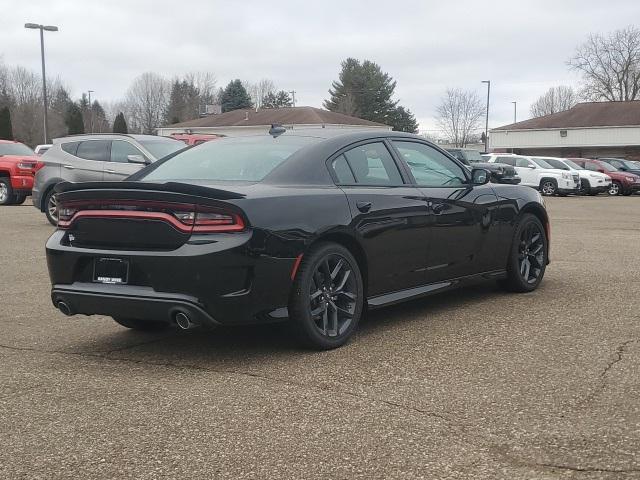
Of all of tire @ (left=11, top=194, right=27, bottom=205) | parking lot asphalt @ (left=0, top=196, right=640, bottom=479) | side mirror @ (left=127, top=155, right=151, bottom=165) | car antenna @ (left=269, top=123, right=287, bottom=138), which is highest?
car antenna @ (left=269, top=123, right=287, bottom=138)

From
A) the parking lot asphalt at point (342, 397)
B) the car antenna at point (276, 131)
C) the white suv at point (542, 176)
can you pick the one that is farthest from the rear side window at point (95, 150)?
the white suv at point (542, 176)

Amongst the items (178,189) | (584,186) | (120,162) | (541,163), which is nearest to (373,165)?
(178,189)

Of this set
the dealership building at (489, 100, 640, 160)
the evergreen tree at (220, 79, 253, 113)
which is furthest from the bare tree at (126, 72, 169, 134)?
the dealership building at (489, 100, 640, 160)

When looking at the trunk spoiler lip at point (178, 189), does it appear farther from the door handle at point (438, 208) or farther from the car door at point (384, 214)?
the door handle at point (438, 208)

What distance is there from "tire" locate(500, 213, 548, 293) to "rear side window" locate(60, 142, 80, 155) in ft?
A: 31.4

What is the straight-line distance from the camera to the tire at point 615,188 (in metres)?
32.0

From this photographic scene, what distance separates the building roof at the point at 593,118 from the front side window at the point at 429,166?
53.2 meters

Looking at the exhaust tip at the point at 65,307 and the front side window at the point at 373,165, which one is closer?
the exhaust tip at the point at 65,307

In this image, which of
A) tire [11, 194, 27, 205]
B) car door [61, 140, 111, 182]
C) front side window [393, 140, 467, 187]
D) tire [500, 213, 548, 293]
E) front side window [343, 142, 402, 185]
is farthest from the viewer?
tire [11, 194, 27, 205]

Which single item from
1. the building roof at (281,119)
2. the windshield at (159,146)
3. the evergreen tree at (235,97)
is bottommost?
the windshield at (159,146)

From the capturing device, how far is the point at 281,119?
59281 millimetres

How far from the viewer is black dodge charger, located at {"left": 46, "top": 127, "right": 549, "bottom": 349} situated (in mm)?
4387

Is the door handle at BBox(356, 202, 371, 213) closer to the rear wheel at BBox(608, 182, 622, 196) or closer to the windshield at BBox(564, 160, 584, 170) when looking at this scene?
the windshield at BBox(564, 160, 584, 170)

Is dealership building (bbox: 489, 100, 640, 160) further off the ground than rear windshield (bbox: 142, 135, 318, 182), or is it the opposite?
dealership building (bbox: 489, 100, 640, 160)
